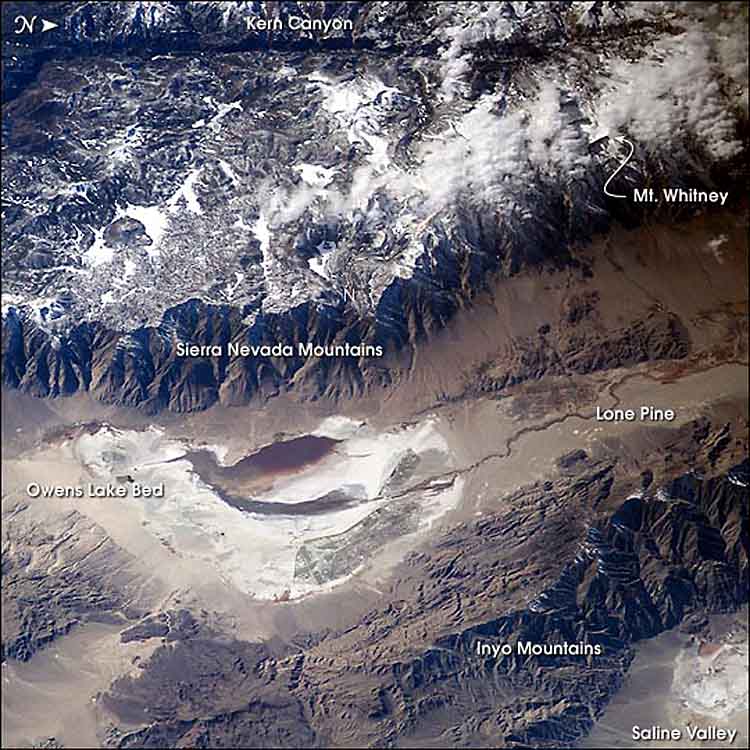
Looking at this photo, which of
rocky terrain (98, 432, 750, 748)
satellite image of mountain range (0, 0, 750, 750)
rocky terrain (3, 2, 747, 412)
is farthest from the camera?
rocky terrain (3, 2, 747, 412)

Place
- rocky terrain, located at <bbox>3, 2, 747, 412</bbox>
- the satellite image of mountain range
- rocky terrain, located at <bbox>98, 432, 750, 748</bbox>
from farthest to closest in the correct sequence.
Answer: rocky terrain, located at <bbox>3, 2, 747, 412</bbox> < the satellite image of mountain range < rocky terrain, located at <bbox>98, 432, 750, 748</bbox>

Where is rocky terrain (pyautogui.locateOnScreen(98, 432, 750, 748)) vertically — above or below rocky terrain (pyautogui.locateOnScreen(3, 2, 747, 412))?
below

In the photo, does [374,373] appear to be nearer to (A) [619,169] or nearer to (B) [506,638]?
(B) [506,638]

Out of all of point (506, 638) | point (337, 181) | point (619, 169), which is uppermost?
point (619, 169)

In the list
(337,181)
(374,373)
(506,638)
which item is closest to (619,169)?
(337,181)

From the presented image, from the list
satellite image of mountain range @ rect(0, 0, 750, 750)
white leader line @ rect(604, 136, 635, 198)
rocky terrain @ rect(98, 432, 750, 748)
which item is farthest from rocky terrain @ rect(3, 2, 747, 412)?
rocky terrain @ rect(98, 432, 750, 748)

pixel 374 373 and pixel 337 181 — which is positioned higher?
pixel 337 181

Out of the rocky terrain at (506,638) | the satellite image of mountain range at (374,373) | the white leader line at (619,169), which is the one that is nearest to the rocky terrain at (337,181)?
the satellite image of mountain range at (374,373)

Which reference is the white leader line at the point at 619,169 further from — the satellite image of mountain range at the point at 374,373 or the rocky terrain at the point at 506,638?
the rocky terrain at the point at 506,638

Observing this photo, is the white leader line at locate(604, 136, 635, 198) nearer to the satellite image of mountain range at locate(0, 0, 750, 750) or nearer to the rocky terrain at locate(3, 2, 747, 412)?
the satellite image of mountain range at locate(0, 0, 750, 750)
